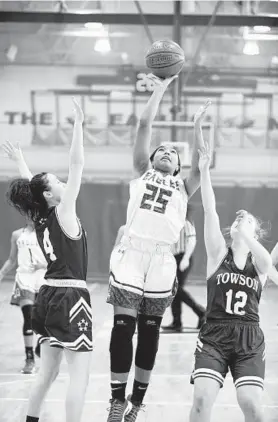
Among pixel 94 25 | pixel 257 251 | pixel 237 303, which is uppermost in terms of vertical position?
pixel 94 25

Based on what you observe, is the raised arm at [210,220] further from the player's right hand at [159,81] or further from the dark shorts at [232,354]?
the player's right hand at [159,81]

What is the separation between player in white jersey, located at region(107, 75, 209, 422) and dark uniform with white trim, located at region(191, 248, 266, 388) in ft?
1.34

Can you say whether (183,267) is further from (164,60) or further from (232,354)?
(232,354)

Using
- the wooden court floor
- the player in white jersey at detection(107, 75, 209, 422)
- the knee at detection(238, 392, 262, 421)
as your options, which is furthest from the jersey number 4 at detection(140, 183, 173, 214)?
A: the wooden court floor

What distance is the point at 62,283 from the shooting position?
3609mm

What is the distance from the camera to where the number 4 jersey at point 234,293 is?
3.62 metres

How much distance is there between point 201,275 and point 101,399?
21.3 ft

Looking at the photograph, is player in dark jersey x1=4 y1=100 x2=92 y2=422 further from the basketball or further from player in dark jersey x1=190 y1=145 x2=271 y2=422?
the basketball

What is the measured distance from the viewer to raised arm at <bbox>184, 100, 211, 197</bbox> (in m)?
3.94

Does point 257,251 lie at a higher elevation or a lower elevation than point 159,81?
lower

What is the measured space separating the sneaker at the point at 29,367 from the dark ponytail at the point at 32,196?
2370 mm

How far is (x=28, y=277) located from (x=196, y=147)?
2.65m

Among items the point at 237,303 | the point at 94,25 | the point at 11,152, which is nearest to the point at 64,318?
the point at 237,303

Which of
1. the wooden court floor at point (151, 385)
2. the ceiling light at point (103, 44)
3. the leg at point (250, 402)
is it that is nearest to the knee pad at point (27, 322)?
the wooden court floor at point (151, 385)
